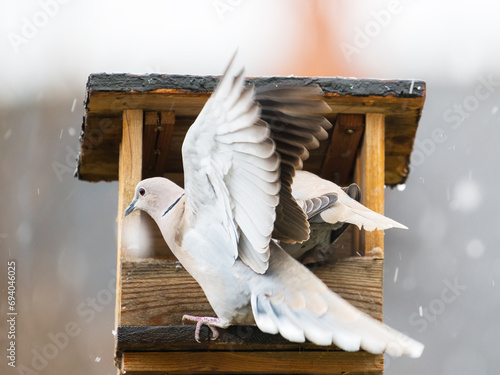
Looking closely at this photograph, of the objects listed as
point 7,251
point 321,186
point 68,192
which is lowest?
point 321,186

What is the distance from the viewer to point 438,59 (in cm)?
542

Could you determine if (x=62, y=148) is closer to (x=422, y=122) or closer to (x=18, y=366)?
(x=18, y=366)

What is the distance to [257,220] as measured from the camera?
248cm

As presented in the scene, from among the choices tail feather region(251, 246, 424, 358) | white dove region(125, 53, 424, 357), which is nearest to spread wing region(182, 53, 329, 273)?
white dove region(125, 53, 424, 357)

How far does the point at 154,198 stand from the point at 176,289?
0.32 metres

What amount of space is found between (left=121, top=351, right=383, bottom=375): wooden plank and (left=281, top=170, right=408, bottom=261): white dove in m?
0.35

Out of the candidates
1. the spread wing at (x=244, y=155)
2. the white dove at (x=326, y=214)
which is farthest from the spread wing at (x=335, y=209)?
the spread wing at (x=244, y=155)

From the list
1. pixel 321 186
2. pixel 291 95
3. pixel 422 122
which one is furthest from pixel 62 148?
pixel 291 95

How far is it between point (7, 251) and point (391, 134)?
2.50 m

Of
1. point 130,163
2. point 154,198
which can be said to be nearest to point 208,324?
point 154,198

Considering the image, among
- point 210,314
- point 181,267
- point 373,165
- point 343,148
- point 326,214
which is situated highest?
point 343,148

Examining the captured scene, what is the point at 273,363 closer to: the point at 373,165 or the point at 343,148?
the point at 373,165

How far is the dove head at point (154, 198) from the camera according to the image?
294cm

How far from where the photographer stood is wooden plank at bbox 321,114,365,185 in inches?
128
